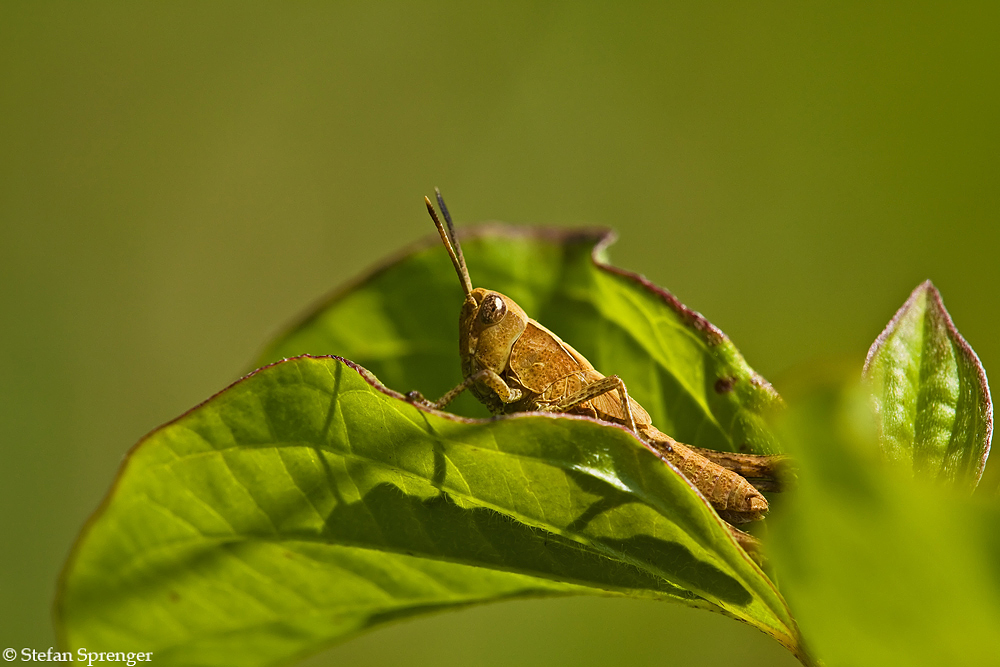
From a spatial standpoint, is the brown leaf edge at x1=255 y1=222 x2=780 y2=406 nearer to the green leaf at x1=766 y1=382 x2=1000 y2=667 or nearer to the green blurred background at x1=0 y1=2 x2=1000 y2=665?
the green leaf at x1=766 y1=382 x2=1000 y2=667

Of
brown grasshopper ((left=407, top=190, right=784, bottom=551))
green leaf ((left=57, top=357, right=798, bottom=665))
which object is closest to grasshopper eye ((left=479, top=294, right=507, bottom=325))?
brown grasshopper ((left=407, top=190, right=784, bottom=551))

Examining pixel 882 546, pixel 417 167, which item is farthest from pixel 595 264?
pixel 417 167

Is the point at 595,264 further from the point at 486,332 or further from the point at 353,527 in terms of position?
the point at 353,527

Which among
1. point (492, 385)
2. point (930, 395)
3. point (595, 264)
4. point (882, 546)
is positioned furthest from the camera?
point (492, 385)

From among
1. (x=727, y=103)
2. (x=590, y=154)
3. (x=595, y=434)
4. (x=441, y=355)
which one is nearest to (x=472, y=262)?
(x=441, y=355)

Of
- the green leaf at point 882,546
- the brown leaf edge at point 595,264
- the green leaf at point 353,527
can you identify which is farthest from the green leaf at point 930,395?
the green leaf at point 882,546

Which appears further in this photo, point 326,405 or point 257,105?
point 257,105

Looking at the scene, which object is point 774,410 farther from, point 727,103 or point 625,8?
point 625,8

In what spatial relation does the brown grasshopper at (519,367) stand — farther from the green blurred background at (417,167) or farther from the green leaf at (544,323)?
the green blurred background at (417,167)
